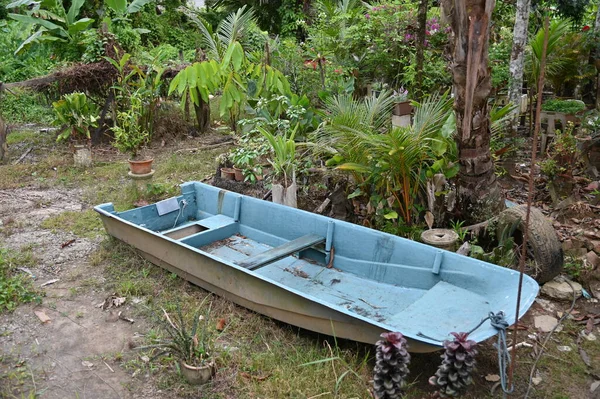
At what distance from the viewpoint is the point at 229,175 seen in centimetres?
660

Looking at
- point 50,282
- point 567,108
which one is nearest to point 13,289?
point 50,282

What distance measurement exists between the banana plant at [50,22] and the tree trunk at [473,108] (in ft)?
26.0

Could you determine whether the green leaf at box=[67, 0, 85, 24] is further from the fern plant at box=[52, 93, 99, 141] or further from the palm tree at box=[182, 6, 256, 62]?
the palm tree at box=[182, 6, 256, 62]

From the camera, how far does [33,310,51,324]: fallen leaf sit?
4.20 m

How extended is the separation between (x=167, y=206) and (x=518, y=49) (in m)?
4.96

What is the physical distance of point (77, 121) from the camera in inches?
342

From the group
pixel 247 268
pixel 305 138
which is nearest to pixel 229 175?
pixel 305 138

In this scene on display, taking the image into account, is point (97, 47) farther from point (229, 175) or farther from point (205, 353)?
point (205, 353)

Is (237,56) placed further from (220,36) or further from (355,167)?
(355,167)

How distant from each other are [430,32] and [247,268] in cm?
665

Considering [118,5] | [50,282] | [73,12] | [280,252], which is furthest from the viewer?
[118,5]

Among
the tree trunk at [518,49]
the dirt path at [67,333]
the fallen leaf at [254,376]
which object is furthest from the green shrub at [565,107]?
the dirt path at [67,333]

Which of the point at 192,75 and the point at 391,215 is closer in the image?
the point at 391,215

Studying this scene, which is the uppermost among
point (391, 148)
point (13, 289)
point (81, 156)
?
→ point (391, 148)
